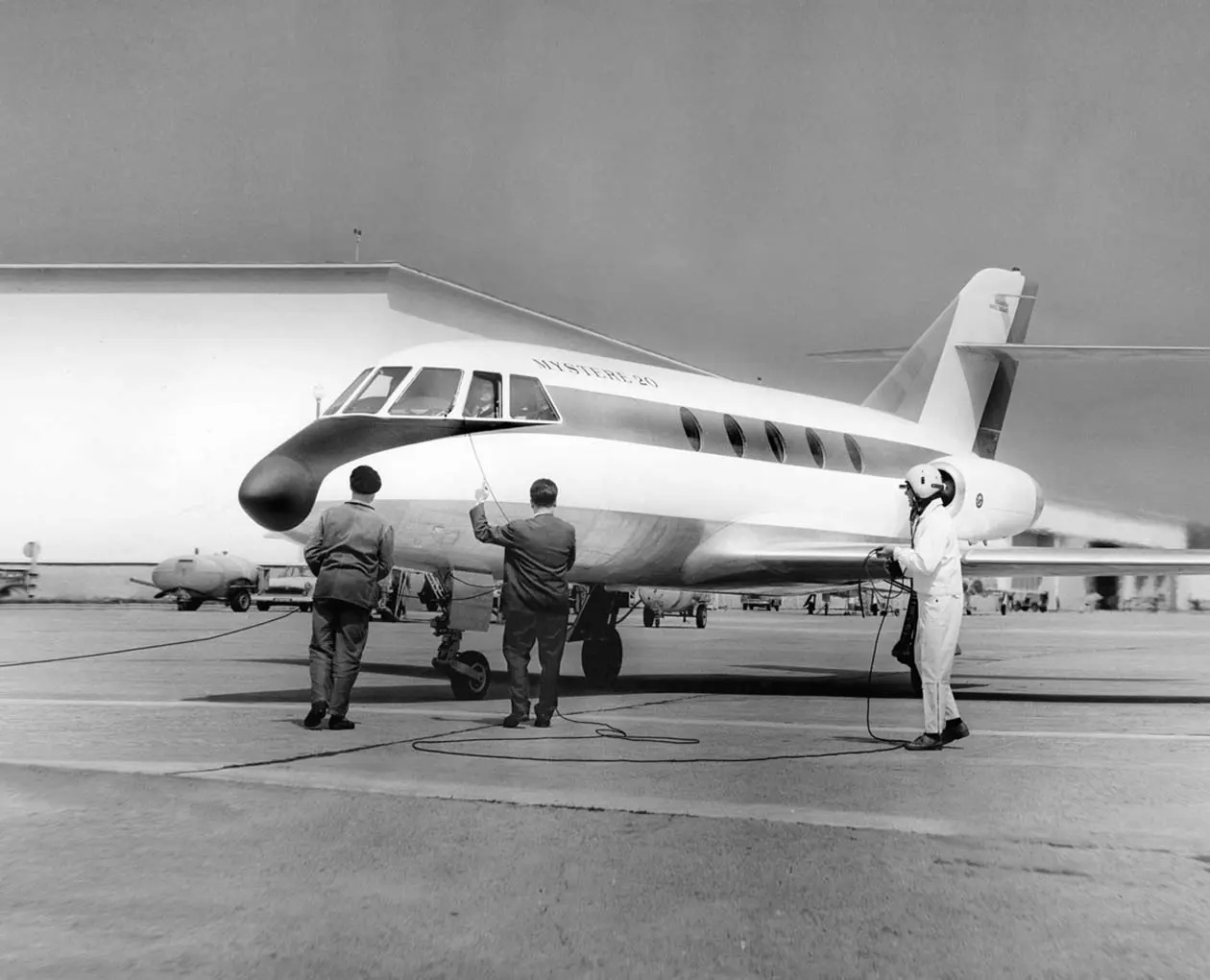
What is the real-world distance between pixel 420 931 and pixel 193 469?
132 feet

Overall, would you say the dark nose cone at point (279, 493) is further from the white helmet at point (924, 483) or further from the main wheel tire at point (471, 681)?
the white helmet at point (924, 483)

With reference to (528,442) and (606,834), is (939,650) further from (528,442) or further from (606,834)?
(528,442)

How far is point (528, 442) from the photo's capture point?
11.9m

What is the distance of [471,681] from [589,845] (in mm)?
6609

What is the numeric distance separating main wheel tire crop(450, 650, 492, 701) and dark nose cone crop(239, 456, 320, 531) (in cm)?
204

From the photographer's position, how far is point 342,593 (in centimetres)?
899

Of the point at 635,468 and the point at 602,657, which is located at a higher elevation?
the point at 635,468

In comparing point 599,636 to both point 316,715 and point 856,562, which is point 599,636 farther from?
point 316,715

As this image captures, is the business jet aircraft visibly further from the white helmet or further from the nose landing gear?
the white helmet

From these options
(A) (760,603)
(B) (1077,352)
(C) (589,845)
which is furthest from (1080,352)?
(A) (760,603)

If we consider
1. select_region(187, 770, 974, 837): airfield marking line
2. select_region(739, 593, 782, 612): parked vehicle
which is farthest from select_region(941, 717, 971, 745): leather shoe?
select_region(739, 593, 782, 612): parked vehicle

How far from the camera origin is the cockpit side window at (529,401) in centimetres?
1206

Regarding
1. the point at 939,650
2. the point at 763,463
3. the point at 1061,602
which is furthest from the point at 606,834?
the point at 1061,602

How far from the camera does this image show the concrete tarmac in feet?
11.9
